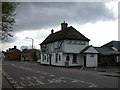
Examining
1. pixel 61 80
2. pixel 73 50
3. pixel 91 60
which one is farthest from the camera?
pixel 73 50

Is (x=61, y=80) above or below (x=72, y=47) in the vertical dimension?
below

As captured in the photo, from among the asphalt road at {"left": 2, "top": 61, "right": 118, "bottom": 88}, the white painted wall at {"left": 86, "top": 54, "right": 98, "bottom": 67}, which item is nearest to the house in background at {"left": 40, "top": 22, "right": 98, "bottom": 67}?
the white painted wall at {"left": 86, "top": 54, "right": 98, "bottom": 67}

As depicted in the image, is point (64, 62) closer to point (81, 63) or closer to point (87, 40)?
point (81, 63)

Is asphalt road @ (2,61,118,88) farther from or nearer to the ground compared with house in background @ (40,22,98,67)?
nearer to the ground

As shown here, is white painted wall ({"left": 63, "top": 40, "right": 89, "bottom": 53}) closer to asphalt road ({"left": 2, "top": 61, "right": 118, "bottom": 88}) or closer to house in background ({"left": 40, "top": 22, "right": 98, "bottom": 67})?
house in background ({"left": 40, "top": 22, "right": 98, "bottom": 67})

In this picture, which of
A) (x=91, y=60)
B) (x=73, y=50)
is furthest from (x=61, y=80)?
(x=73, y=50)

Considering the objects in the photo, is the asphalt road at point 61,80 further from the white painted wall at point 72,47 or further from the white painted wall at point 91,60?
the white painted wall at point 72,47

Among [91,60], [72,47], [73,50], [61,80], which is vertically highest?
[72,47]

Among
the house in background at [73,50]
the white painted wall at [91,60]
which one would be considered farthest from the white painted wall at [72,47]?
the white painted wall at [91,60]

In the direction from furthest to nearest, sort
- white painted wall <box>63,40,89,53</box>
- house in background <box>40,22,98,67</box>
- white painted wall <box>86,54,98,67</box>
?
1. white painted wall <box>63,40,89,53</box>
2. house in background <box>40,22,98,67</box>
3. white painted wall <box>86,54,98,67</box>

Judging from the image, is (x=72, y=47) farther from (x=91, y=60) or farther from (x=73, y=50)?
(x=91, y=60)

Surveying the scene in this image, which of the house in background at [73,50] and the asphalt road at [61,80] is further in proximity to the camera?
the house in background at [73,50]


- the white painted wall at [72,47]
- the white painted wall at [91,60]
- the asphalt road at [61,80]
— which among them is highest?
the white painted wall at [72,47]

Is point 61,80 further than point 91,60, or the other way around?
point 91,60
